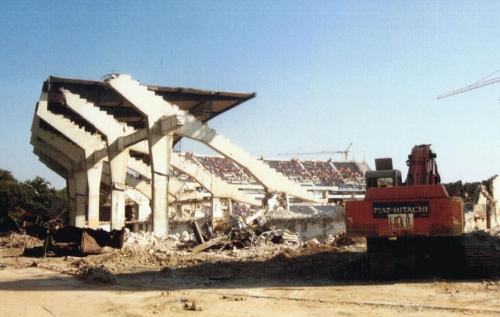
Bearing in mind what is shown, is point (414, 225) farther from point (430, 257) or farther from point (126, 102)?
point (126, 102)

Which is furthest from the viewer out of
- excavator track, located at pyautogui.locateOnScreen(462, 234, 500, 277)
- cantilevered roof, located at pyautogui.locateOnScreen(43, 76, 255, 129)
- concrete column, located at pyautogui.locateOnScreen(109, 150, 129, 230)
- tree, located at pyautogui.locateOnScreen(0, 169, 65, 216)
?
tree, located at pyautogui.locateOnScreen(0, 169, 65, 216)

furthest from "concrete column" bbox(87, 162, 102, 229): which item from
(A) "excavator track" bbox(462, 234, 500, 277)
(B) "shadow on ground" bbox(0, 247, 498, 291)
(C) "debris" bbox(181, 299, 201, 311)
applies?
(A) "excavator track" bbox(462, 234, 500, 277)

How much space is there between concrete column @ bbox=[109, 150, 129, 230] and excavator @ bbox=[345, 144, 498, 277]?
19.8 metres

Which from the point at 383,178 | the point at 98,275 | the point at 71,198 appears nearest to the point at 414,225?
the point at 383,178

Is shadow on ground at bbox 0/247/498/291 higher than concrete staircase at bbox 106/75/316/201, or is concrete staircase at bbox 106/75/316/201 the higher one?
concrete staircase at bbox 106/75/316/201

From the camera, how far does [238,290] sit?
411 inches

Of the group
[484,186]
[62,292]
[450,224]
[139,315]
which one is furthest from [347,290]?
[484,186]

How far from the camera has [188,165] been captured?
33.6 m

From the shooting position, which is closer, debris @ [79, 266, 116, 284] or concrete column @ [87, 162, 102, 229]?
debris @ [79, 266, 116, 284]

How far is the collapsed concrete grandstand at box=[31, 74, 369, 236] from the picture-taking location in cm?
2381

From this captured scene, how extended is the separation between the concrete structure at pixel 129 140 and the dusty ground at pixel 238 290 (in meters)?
8.67

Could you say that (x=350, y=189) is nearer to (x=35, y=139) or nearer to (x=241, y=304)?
(x=35, y=139)

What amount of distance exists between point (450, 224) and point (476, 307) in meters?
2.38

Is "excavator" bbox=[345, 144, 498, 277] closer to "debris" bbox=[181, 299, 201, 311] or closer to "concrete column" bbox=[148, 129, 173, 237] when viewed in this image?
"debris" bbox=[181, 299, 201, 311]
